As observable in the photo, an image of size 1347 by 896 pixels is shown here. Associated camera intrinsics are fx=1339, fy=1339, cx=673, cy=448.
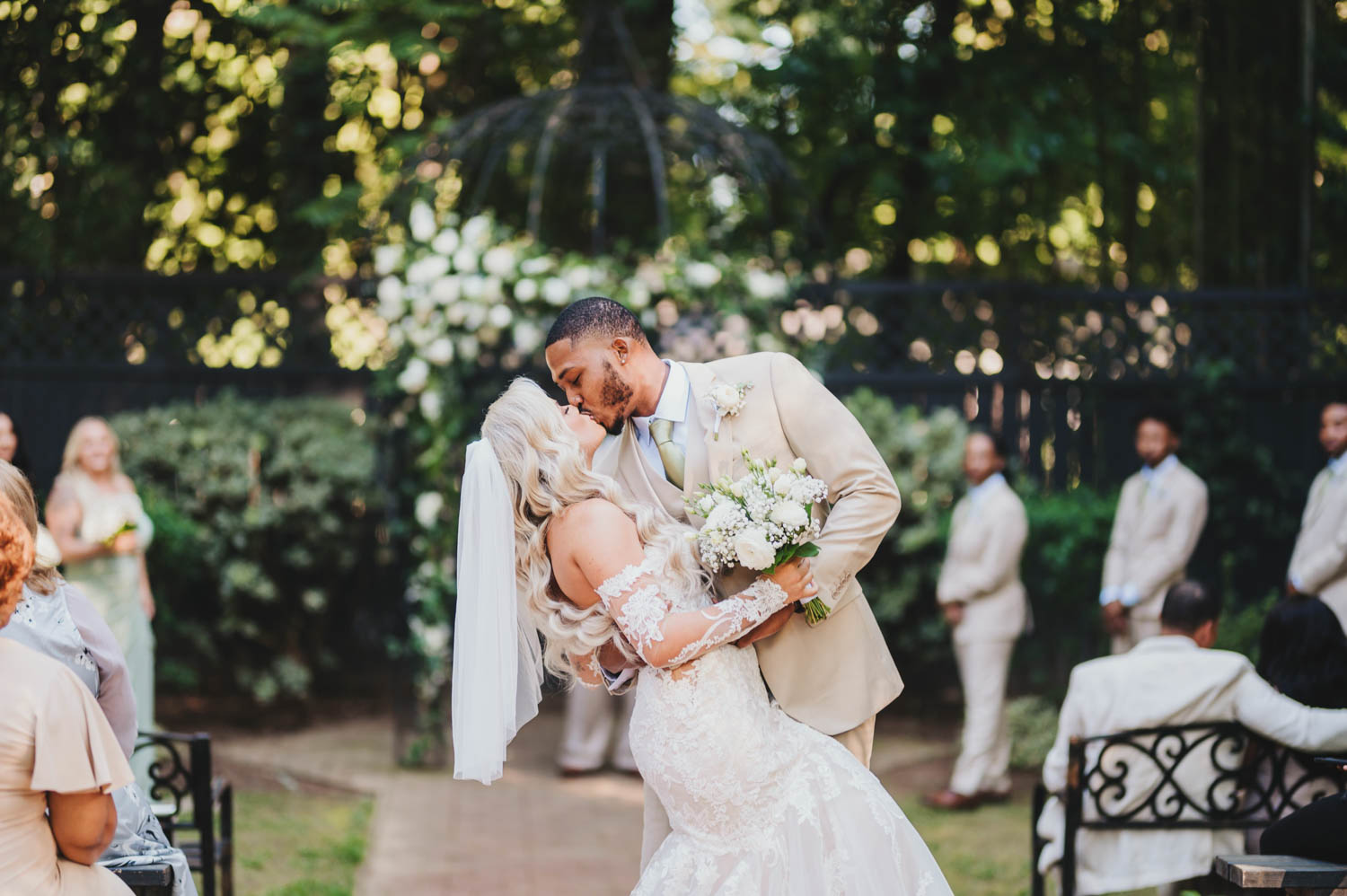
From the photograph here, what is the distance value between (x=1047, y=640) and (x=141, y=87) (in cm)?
759

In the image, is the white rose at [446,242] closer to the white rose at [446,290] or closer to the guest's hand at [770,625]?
the white rose at [446,290]

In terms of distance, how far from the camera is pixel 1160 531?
7031 millimetres

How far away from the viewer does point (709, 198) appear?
10.9m

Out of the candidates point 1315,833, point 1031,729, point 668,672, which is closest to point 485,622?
point 668,672

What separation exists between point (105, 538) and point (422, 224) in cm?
241

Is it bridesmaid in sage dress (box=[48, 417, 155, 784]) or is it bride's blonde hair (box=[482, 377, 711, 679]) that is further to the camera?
bridesmaid in sage dress (box=[48, 417, 155, 784])

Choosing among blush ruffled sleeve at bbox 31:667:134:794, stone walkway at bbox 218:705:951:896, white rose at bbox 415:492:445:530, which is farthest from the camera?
white rose at bbox 415:492:445:530

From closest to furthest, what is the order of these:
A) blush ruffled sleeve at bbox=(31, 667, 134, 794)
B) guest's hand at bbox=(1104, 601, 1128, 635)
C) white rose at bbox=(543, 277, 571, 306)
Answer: blush ruffled sleeve at bbox=(31, 667, 134, 794) → guest's hand at bbox=(1104, 601, 1128, 635) → white rose at bbox=(543, 277, 571, 306)

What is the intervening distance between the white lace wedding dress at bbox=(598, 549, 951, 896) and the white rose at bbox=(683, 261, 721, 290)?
14.6 feet

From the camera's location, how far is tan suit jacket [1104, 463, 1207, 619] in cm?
698

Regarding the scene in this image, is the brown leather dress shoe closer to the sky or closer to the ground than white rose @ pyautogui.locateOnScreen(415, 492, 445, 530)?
closer to the ground

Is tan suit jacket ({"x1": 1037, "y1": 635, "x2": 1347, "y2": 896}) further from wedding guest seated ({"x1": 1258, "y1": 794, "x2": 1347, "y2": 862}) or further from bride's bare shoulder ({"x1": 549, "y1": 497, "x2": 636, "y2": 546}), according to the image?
bride's bare shoulder ({"x1": 549, "y1": 497, "x2": 636, "y2": 546})

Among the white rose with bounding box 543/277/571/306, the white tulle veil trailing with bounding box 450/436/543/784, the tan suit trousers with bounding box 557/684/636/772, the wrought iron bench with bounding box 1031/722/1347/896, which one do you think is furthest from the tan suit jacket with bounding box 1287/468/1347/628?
the white tulle veil trailing with bounding box 450/436/543/784

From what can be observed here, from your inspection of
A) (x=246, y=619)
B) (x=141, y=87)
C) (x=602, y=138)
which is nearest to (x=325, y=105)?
(x=141, y=87)
